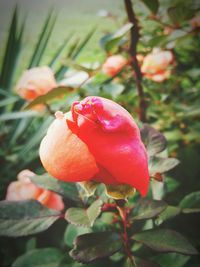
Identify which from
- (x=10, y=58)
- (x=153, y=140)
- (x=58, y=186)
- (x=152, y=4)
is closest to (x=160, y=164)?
(x=153, y=140)

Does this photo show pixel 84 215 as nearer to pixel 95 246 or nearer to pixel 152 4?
pixel 95 246

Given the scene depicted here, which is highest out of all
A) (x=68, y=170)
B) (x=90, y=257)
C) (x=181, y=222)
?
(x=68, y=170)

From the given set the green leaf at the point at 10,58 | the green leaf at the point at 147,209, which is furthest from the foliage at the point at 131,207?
the green leaf at the point at 10,58

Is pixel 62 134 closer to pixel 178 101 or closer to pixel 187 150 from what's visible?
pixel 187 150

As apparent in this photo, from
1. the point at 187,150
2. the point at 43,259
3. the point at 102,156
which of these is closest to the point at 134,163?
the point at 102,156

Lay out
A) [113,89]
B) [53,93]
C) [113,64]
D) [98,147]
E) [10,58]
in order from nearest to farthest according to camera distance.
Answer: [98,147] → [53,93] → [113,89] → [113,64] → [10,58]

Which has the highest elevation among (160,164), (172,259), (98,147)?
(98,147)
